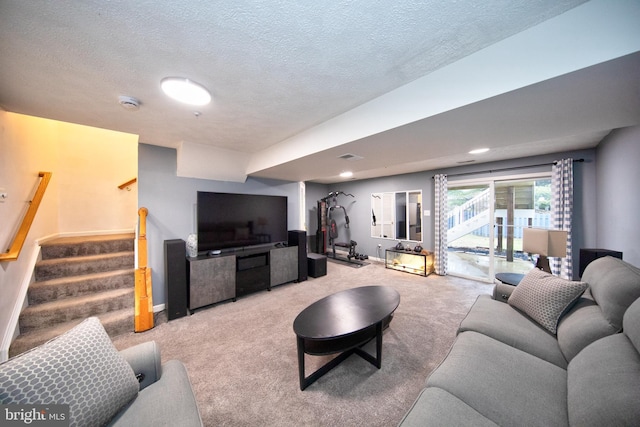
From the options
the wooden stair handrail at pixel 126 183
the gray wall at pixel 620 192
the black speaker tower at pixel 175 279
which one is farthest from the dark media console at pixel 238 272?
the gray wall at pixel 620 192

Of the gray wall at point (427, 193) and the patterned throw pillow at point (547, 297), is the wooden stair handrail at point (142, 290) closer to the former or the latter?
the patterned throw pillow at point (547, 297)

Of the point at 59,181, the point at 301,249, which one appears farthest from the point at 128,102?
the point at 301,249

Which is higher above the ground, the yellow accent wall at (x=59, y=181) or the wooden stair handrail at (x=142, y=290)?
the yellow accent wall at (x=59, y=181)

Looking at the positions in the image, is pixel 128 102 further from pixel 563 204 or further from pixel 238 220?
pixel 563 204

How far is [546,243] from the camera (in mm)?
2486

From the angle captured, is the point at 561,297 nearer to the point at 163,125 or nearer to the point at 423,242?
the point at 423,242

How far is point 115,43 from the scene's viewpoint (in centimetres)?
117

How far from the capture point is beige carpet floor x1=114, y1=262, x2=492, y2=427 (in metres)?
1.46

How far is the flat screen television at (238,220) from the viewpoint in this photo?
317 centimetres

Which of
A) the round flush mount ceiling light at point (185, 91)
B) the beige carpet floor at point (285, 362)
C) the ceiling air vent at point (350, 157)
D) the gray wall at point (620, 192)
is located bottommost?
the beige carpet floor at point (285, 362)

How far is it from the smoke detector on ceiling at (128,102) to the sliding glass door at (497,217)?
16.8ft

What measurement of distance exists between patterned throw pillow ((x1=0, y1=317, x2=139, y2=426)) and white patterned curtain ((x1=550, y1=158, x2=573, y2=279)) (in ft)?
16.7

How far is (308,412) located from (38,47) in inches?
110

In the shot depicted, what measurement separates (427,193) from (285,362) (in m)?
4.45
